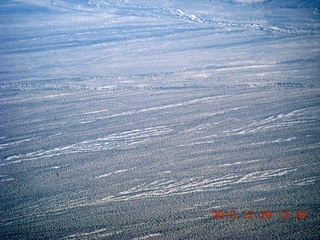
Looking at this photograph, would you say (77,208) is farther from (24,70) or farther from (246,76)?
(24,70)

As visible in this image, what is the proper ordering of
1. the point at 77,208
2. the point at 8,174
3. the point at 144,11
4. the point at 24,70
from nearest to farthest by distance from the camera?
the point at 77,208 < the point at 8,174 < the point at 24,70 < the point at 144,11

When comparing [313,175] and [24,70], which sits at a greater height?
[24,70]

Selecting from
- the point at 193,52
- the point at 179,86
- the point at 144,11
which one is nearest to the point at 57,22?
the point at 144,11
